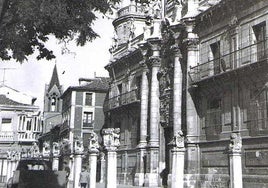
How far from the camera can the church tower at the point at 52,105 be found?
65.6m

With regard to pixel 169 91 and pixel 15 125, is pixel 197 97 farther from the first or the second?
pixel 15 125

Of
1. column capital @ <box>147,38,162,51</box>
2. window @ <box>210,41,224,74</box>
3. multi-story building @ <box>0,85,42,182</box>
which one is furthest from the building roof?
window @ <box>210,41,224,74</box>

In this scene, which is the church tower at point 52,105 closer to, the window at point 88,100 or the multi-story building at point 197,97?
the window at point 88,100

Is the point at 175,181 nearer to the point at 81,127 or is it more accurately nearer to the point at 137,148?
the point at 137,148

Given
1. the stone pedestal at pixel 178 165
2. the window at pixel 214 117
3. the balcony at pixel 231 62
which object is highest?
the balcony at pixel 231 62

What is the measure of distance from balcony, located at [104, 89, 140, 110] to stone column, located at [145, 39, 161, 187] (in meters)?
2.76

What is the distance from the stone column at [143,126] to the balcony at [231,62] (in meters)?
6.22

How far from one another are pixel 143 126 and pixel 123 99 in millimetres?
5168

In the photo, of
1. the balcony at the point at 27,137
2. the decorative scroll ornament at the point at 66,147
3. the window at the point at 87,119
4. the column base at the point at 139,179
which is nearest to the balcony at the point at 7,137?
the balcony at the point at 27,137

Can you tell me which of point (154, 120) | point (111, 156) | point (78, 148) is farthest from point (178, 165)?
point (154, 120)

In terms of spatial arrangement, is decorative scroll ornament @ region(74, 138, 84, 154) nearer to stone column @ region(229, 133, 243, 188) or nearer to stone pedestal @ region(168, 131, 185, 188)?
stone pedestal @ region(168, 131, 185, 188)

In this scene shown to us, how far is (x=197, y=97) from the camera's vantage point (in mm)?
24375

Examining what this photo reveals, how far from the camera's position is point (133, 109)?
32406 millimetres

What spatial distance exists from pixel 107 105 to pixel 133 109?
7274 mm
